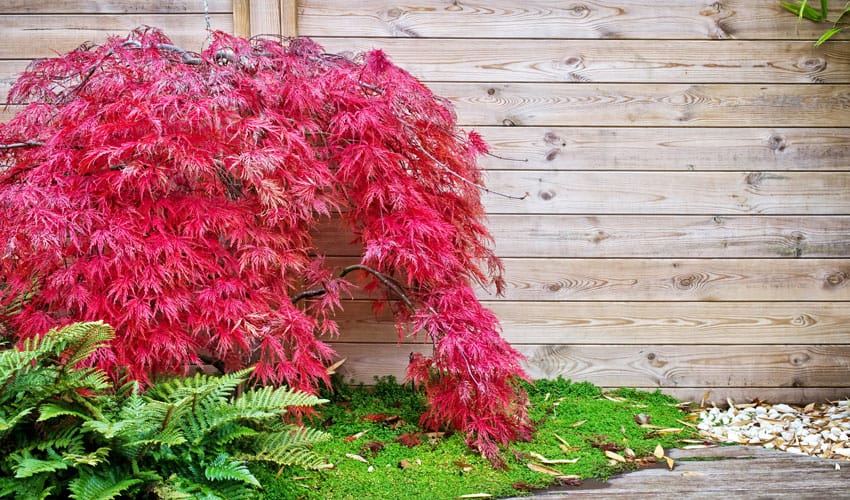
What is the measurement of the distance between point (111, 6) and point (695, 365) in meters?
3.03

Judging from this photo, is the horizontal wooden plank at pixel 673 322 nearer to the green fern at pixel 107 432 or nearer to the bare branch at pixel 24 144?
the green fern at pixel 107 432

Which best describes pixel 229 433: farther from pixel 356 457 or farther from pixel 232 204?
pixel 232 204

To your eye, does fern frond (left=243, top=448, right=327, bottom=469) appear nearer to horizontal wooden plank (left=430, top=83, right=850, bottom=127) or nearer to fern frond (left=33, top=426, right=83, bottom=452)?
fern frond (left=33, top=426, right=83, bottom=452)

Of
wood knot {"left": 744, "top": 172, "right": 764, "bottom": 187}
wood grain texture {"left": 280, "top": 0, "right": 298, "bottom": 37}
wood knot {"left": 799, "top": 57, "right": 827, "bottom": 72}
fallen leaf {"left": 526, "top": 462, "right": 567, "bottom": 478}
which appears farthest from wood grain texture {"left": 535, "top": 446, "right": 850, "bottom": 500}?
wood grain texture {"left": 280, "top": 0, "right": 298, "bottom": 37}

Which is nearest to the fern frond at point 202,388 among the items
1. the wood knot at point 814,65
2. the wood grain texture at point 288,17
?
the wood grain texture at point 288,17

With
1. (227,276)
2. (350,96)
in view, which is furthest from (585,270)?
(227,276)

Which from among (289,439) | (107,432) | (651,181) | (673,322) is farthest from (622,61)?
(107,432)

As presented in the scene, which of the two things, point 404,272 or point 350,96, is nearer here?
point 350,96

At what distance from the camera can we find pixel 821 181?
3016mm

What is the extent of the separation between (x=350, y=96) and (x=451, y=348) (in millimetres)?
910

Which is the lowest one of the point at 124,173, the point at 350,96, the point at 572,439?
the point at 572,439

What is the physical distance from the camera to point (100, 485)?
1.74 metres

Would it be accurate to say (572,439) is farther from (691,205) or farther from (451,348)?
(691,205)

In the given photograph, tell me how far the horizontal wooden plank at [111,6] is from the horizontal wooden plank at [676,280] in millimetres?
1739
